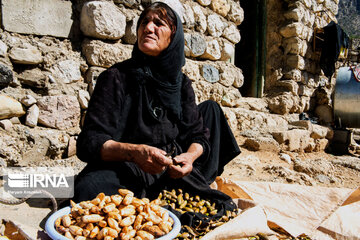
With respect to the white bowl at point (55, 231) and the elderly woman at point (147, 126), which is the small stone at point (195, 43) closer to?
the elderly woman at point (147, 126)

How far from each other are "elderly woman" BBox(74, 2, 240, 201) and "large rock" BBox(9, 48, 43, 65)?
821 mm

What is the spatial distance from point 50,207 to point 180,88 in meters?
1.13

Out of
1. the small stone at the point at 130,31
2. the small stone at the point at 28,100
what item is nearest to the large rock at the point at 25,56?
the small stone at the point at 28,100

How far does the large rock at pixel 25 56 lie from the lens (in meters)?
2.15

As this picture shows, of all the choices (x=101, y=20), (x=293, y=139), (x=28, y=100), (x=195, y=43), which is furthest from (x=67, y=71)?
(x=293, y=139)

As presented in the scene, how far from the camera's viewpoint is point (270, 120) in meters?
4.54

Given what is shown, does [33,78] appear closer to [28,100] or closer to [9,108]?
[28,100]

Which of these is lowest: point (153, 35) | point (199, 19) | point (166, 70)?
point (166, 70)

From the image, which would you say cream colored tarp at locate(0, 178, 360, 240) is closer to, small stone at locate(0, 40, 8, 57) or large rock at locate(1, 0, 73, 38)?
small stone at locate(0, 40, 8, 57)

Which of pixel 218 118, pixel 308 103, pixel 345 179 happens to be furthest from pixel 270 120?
pixel 218 118

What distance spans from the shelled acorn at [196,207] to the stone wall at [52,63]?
3.28ft

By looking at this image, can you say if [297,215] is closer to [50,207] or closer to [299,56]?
[50,207]

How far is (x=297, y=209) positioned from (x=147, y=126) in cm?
121

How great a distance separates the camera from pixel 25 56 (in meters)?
2.20
